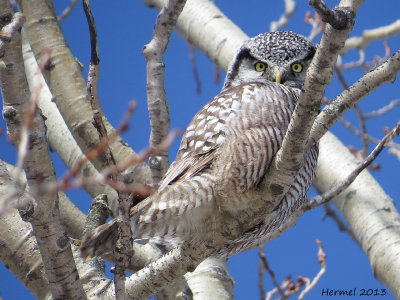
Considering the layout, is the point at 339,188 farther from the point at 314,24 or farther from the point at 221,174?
the point at 314,24

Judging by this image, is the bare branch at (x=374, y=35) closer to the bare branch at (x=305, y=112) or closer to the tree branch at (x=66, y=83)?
the tree branch at (x=66, y=83)

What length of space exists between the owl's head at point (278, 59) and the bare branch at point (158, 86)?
2.22 ft

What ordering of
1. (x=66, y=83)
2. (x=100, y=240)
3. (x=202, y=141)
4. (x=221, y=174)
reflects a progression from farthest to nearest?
1. (x=66, y=83)
2. (x=202, y=141)
3. (x=221, y=174)
4. (x=100, y=240)

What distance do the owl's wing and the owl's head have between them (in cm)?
61

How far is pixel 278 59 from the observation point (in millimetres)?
3859

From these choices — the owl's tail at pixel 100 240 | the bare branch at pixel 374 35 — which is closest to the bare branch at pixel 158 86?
the owl's tail at pixel 100 240

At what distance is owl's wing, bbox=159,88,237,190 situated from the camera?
9.75ft

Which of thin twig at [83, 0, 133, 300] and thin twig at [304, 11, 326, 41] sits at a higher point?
thin twig at [304, 11, 326, 41]

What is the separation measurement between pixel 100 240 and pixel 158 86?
42.8 inches

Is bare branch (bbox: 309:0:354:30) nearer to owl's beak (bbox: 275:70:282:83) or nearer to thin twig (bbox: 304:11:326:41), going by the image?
owl's beak (bbox: 275:70:282:83)

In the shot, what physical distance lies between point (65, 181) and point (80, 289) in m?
1.27

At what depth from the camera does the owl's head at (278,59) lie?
12.5 feet

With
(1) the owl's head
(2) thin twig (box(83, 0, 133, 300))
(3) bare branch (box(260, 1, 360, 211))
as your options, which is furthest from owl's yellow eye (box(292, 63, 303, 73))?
(2) thin twig (box(83, 0, 133, 300))

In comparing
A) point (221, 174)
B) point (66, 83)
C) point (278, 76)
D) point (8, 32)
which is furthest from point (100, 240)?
point (66, 83)
